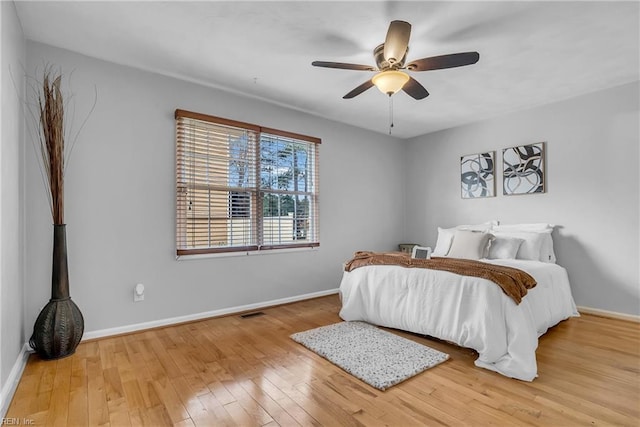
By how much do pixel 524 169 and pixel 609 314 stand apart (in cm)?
192

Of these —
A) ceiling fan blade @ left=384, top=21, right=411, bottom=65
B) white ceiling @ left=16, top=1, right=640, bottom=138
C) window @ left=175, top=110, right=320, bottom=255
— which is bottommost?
window @ left=175, top=110, right=320, bottom=255

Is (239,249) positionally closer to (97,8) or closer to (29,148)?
(29,148)

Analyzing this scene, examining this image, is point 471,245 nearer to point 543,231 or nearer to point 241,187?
point 543,231

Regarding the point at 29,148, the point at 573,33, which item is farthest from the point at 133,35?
the point at 573,33

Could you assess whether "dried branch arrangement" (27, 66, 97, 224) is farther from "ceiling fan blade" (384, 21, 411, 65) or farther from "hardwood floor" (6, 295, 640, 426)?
"ceiling fan blade" (384, 21, 411, 65)

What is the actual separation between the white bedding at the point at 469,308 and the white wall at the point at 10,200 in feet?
8.63

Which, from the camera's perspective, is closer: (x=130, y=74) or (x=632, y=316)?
(x=130, y=74)

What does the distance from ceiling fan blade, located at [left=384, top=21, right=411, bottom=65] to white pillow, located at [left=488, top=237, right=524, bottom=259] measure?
8.46 feet

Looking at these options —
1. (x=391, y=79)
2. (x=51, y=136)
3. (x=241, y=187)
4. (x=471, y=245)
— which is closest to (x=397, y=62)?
(x=391, y=79)

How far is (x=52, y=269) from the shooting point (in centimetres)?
253

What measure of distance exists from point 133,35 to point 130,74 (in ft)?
2.04

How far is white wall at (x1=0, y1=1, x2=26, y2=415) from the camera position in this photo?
6.16ft

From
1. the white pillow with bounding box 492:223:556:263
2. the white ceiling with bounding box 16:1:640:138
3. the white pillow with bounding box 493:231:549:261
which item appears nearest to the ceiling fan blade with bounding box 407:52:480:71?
the white ceiling with bounding box 16:1:640:138

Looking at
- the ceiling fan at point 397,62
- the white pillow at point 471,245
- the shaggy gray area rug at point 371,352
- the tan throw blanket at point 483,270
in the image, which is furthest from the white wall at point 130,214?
the white pillow at point 471,245
